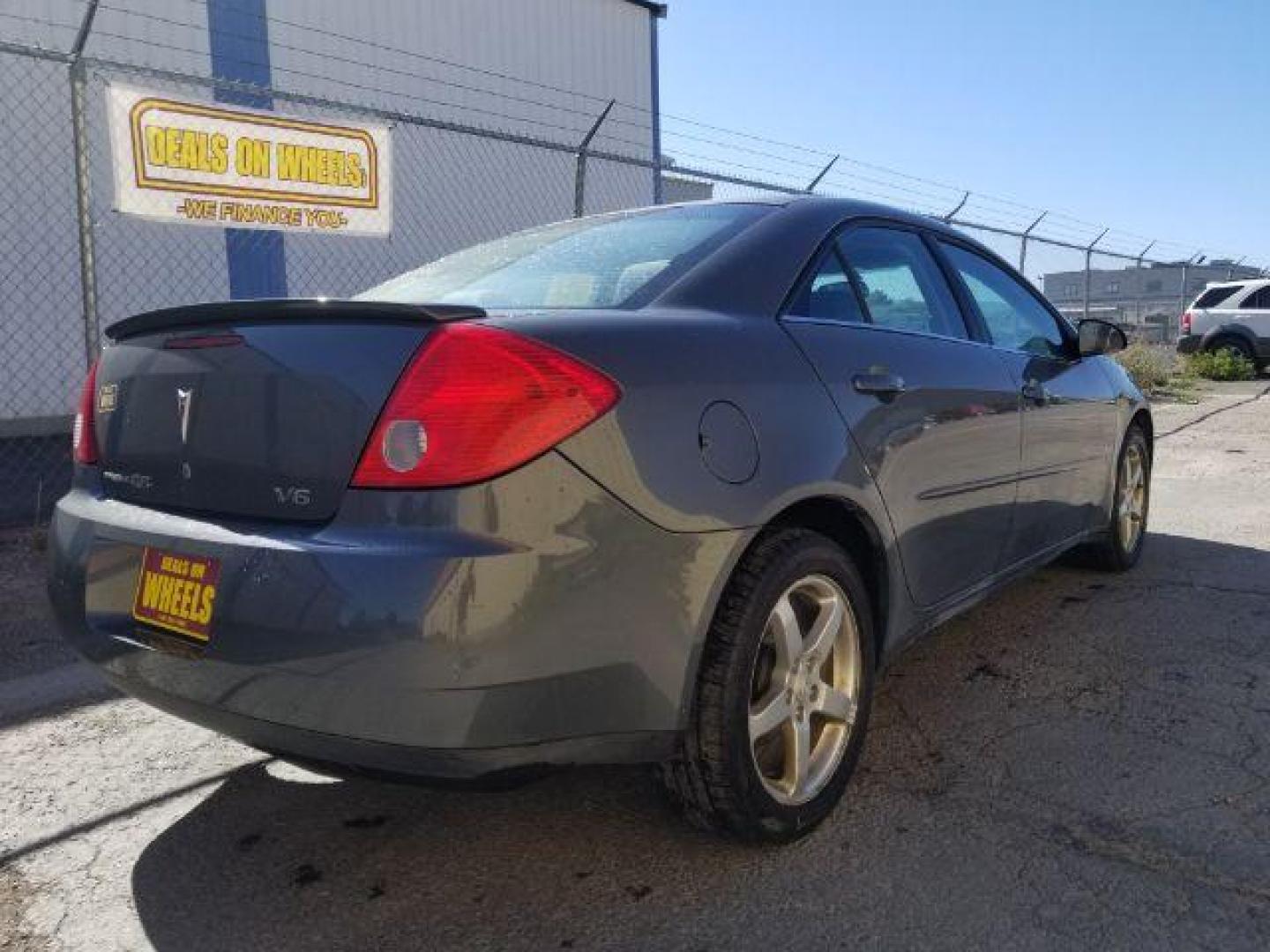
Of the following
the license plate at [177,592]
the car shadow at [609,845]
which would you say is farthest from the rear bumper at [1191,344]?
the license plate at [177,592]

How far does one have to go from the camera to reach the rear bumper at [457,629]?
178 cm

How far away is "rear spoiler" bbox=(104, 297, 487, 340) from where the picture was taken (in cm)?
196

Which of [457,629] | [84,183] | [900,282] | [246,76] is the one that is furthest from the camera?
[246,76]

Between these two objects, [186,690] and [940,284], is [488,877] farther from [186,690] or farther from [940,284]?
[940,284]

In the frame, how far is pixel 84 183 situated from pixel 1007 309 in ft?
14.3

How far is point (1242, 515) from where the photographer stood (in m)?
6.09

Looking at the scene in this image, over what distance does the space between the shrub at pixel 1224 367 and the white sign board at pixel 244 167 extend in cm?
1504

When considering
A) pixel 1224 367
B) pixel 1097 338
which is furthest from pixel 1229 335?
pixel 1097 338

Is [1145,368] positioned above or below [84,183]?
below

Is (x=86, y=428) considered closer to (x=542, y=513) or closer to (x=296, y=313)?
(x=296, y=313)

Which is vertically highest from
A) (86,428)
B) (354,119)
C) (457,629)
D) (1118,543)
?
(354,119)

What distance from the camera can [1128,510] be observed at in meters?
4.68

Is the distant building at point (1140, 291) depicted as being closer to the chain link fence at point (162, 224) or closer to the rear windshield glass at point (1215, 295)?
the rear windshield glass at point (1215, 295)

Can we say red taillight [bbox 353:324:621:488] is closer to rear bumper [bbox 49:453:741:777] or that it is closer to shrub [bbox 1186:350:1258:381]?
rear bumper [bbox 49:453:741:777]
